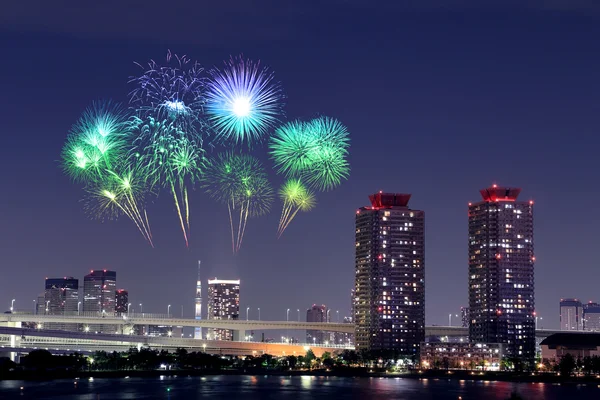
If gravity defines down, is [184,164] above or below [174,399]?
above

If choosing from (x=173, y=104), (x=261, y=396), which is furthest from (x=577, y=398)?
(x=173, y=104)

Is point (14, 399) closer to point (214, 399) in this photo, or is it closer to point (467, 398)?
point (214, 399)

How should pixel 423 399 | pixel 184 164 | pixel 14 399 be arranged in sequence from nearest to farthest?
1. pixel 184 164
2. pixel 14 399
3. pixel 423 399

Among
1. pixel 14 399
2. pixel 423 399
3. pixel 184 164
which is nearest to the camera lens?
pixel 184 164

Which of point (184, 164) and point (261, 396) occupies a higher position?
point (184, 164)

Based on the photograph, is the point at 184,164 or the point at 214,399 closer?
the point at 184,164

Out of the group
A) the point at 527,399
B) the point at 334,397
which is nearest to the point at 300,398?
the point at 334,397

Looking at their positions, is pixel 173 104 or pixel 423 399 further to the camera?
pixel 423 399

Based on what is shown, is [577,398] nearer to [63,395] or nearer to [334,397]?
[334,397]

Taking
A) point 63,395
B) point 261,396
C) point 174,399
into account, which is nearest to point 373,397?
point 261,396
